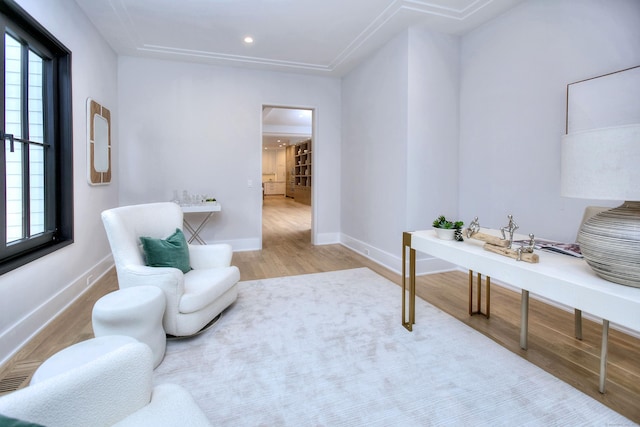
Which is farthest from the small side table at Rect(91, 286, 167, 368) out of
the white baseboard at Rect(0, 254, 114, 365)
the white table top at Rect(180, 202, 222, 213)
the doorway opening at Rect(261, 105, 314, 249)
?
the doorway opening at Rect(261, 105, 314, 249)

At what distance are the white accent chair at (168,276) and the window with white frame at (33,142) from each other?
68cm

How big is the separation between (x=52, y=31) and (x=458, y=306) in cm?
416

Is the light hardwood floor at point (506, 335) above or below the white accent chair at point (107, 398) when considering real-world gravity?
below

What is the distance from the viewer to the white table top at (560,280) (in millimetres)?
1213

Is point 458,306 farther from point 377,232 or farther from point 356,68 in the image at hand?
point 356,68

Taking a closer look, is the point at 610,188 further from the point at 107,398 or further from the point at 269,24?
the point at 269,24

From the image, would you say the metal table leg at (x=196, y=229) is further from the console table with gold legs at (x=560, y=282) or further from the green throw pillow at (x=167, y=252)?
the console table with gold legs at (x=560, y=282)

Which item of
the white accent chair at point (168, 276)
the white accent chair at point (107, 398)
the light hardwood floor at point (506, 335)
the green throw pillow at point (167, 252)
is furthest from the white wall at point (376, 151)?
the white accent chair at point (107, 398)

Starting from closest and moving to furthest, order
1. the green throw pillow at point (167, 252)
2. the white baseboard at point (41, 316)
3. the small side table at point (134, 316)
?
the small side table at point (134, 316), the white baseboard at point (41, 316), the green throw pillow at point (167, 252)

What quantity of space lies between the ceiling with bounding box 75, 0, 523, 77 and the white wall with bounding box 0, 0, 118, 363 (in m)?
0.34

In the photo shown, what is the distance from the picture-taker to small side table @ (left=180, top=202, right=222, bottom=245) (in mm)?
4422

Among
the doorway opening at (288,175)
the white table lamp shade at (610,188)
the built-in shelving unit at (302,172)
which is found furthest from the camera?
the built-in shelving unit at (302,172)

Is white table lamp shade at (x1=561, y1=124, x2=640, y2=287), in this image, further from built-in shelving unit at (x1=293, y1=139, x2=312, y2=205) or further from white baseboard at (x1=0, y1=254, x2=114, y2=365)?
built-in shelving unit at (x1=293, y1=139, x2=312, y2=205)

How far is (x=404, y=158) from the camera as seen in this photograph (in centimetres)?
378
